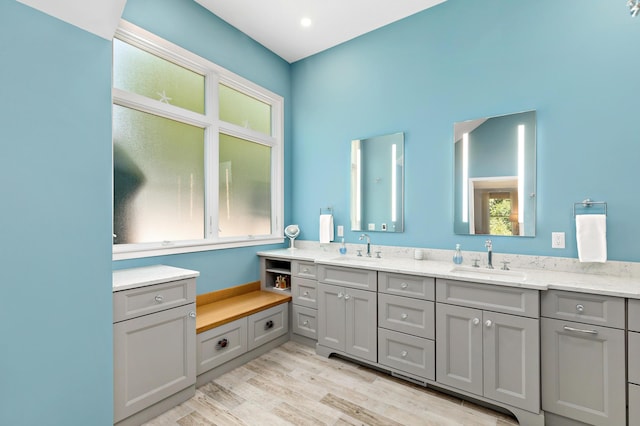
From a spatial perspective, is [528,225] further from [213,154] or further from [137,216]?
[137,216]

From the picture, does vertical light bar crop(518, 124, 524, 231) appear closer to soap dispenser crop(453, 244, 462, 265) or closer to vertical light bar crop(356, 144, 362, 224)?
soap dispenser crop(453, 244, 462, 265)

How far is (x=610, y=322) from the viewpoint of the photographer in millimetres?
1562

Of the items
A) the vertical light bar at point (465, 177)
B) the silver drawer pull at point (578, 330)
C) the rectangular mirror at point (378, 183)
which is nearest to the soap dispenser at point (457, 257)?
the vertical light bar at point (465, 177)

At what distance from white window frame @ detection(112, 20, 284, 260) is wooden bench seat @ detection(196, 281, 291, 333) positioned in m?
0.46

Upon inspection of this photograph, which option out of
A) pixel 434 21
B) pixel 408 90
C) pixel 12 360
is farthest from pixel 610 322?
pixel 12 360

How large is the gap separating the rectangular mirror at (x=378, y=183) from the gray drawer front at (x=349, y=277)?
0.66m

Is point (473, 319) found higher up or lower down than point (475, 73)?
lower down

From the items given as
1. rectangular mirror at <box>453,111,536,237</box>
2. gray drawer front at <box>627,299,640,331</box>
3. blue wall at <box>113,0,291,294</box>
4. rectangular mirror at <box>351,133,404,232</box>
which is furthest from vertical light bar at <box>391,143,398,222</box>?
gray drawer front at <box>627,299,640,331</box>

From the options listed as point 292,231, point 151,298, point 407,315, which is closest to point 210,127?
point 292,231

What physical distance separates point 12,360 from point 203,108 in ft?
7.42

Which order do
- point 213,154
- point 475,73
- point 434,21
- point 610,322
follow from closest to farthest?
1. point 610,322
2. point 475,73
3. point 434,21
4. point 213,154

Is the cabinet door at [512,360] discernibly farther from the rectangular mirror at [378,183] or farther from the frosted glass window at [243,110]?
the frosted glass window at [243,110]

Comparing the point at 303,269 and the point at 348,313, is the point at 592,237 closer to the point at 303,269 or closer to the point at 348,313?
the point at 348,313

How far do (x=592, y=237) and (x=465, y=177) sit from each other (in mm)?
914
